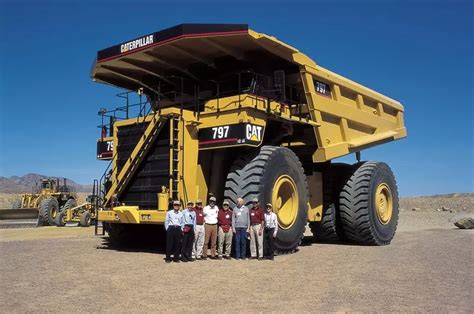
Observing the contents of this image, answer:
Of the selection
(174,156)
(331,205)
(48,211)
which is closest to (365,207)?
(331,205)

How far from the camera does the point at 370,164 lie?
14062 millimetres

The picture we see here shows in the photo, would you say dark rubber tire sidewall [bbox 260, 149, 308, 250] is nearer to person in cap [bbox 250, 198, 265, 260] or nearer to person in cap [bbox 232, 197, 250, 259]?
person in cap [bbox 250, 198, 265, 260]

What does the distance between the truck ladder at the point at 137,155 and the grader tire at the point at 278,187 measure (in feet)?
5.81

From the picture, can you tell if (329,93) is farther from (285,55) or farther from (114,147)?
(114,147)

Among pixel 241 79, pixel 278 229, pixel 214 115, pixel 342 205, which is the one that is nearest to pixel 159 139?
pixel 214 115

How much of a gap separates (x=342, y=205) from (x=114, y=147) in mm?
6167

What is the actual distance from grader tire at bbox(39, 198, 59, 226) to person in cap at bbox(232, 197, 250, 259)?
55.3 ft

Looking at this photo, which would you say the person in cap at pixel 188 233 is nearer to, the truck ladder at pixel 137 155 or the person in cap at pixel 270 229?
the person in cap at pixel 270 229

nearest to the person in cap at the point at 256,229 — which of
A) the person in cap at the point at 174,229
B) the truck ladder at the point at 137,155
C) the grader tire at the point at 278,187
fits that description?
the grader tire at the point at 278,187

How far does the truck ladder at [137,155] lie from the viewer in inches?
408

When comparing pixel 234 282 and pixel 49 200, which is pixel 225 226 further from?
pixel 49 200

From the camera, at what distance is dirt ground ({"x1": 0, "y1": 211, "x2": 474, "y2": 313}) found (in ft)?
19.3

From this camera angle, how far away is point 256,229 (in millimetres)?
9781

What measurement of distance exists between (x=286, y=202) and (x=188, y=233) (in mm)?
2629
